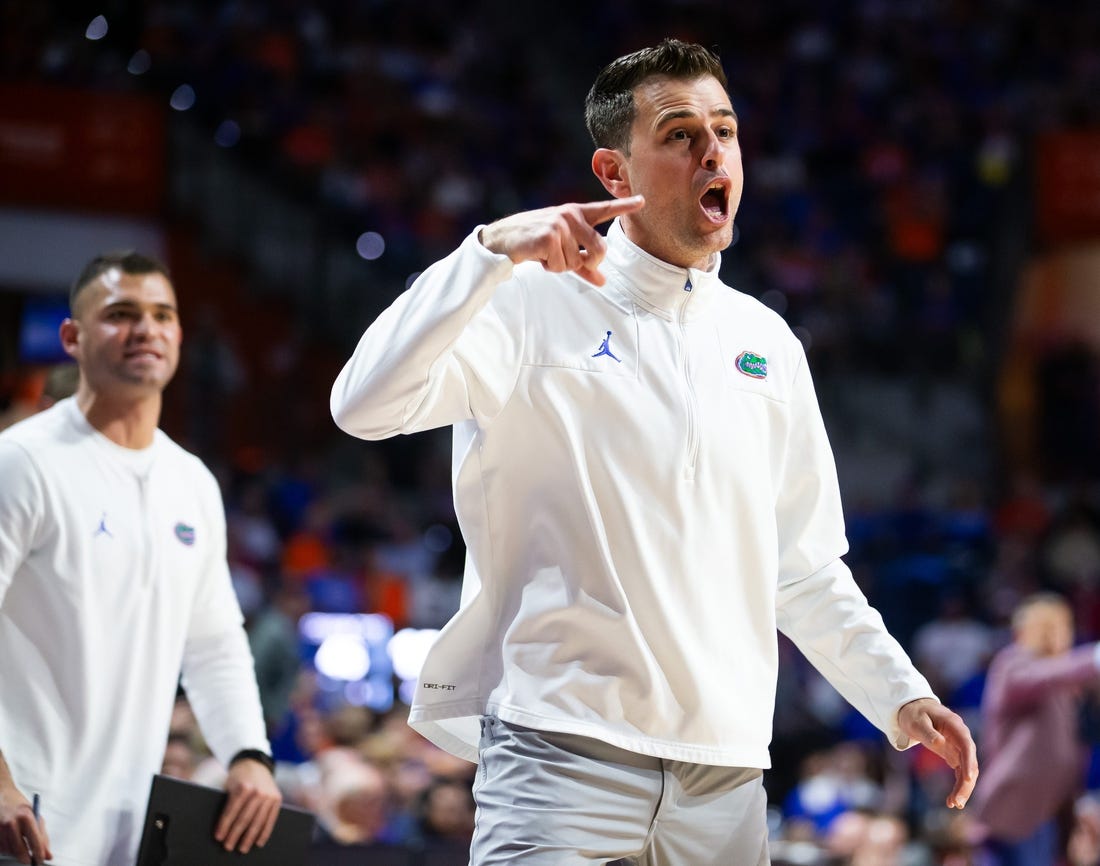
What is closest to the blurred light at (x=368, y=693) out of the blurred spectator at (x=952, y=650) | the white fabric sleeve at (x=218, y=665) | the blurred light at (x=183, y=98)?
the blurred spectator at (x=952, y=650)

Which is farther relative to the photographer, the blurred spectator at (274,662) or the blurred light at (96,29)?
the blurred light at (96,29)

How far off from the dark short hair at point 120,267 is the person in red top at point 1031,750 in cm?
435

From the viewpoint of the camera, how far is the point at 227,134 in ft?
42.9

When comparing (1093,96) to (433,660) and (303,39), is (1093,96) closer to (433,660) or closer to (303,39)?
(303,39)

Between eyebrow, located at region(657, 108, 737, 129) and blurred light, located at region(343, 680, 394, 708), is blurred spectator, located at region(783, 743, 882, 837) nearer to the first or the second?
blurred light, located at region(343, 680, 394, 708)

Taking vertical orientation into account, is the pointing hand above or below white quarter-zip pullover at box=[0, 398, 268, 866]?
above

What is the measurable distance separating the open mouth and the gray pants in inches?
39.2

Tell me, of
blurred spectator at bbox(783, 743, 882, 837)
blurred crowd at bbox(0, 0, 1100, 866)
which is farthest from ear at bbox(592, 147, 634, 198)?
blurred spectator at bbox(783, 743, 882, 837)

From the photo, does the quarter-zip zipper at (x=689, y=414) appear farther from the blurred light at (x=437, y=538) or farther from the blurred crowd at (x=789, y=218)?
the blurred light at (x=437, y=538)

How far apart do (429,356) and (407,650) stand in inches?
310

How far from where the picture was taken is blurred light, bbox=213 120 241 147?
12.9 metres

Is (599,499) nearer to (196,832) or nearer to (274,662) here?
(196,832)

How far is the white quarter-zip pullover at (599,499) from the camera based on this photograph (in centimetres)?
259

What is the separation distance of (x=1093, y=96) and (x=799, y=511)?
13.5m
